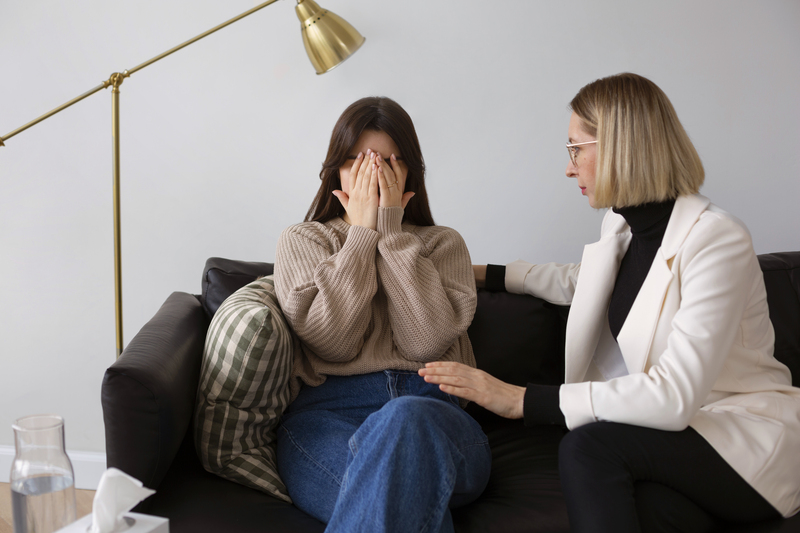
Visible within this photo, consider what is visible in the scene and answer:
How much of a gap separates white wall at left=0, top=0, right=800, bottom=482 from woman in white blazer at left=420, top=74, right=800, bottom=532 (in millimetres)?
755

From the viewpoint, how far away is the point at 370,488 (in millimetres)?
1021

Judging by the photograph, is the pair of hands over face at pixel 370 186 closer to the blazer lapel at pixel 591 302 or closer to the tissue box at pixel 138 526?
the blazer lapel at pixel 591 302

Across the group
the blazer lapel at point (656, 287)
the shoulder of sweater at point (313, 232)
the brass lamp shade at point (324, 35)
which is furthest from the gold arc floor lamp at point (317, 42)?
the blazer lapel at point (656, 287)

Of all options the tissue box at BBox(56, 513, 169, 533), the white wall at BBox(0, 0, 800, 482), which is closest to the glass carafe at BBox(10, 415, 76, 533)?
the tissue box at BBox(56, 513, 169, 533)

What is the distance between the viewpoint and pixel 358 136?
5.18 ft

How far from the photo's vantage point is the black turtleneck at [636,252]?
4.36ft

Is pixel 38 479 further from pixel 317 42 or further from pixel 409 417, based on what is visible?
pixel 317 42

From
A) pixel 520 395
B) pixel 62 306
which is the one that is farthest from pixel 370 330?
pixel 62 306

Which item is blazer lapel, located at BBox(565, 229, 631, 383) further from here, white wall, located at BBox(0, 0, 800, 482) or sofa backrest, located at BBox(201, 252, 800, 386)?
white wall, located at BBox(0, 0, 800, 482)

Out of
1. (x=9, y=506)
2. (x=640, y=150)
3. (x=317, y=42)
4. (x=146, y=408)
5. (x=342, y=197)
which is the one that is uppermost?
(x=317, y=42)

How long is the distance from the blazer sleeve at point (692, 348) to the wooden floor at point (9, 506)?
1671 mm

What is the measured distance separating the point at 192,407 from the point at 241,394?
0.15 m

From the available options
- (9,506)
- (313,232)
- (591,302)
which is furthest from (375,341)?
(9,506)

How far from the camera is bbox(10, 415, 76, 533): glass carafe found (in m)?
0.75
